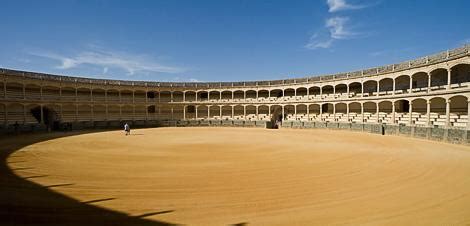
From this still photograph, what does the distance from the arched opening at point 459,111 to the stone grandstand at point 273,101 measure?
8 cm

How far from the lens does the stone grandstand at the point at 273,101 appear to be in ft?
81.9

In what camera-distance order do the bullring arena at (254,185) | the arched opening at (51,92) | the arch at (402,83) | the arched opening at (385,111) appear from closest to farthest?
the bullring arena at (254,185)
the arched opening at (385,111)
the arch at (402,83)
the arched opening at (51,92)

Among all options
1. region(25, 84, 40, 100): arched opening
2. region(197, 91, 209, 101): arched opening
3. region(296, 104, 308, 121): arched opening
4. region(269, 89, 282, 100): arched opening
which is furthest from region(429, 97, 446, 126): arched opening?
region(25, 84, 40, 100): arched opening

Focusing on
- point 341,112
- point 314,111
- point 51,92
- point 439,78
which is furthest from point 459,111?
point 51,92

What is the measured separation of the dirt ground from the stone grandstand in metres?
13.4

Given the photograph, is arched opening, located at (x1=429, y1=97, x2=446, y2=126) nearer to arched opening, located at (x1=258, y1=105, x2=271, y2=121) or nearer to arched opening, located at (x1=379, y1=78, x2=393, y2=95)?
arched opening, located at (x1=379, y1=78, x2=393, y2=95)

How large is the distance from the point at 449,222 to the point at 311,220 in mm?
3124

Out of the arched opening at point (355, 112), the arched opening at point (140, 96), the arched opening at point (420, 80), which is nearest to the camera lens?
the arched opening at point (420, 80)

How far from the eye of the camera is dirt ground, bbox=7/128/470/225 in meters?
5.85

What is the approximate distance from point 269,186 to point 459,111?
2798 cm

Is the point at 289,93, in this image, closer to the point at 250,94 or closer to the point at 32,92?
the point at 250,94

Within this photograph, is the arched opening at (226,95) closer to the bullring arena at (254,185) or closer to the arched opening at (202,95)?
the arched opening at (202,95)

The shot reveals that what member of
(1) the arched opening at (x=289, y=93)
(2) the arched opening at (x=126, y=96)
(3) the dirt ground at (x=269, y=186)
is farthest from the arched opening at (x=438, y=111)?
(2) the arched opening at (x=126, y=96)

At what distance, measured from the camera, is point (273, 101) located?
44.8m
